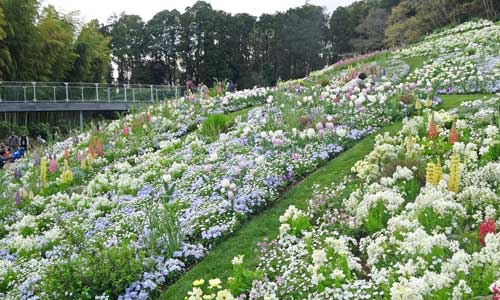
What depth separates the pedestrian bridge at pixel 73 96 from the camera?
2373 centimetres

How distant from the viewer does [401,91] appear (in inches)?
370

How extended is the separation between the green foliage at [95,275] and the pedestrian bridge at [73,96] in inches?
700

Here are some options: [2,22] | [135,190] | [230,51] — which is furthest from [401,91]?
[230,51]

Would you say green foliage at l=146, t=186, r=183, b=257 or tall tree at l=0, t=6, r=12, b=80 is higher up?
tall tree at l=0, t=6, r=12, b=80

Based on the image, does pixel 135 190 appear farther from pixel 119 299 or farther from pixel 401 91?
pixel 401 91

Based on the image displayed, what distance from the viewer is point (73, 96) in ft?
85.3

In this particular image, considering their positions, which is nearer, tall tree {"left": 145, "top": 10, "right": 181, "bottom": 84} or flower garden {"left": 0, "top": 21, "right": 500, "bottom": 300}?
flower garden {"left": 0, "top": 21, "right": 500, "bottom": 300}

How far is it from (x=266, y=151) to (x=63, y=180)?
3.89 m

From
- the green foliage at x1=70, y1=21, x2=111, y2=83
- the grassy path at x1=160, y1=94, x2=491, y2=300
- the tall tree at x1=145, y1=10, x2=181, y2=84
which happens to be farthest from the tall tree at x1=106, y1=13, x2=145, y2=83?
the grassy path at x1=160, y1=94, x2=491, y2=300

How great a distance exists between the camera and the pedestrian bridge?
2373 cm

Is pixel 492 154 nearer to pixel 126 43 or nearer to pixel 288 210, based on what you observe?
pixel 288 210

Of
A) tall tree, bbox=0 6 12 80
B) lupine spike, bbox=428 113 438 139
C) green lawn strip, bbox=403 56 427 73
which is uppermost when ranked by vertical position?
tall tree, bbox=0 6 12 80

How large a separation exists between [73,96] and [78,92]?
0.37 m

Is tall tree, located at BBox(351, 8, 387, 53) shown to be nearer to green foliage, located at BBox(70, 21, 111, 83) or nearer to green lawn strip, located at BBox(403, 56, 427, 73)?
green foliage, located at BBox(70, 21, 111, 83)
